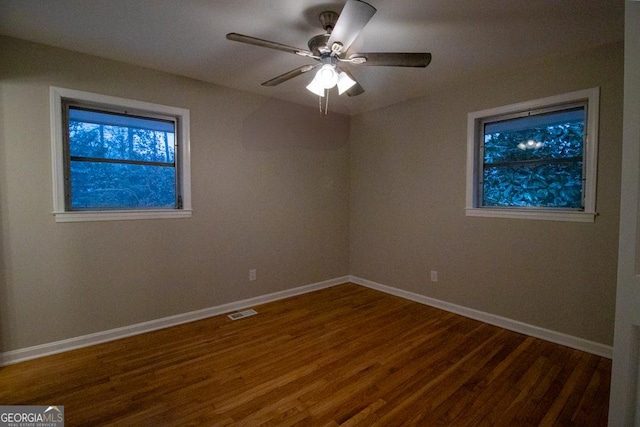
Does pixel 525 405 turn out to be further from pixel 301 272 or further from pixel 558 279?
pixel 301 272

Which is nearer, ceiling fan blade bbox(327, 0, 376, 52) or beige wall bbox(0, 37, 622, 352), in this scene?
ceiling fan blade bbox(327, 0, 376, 52)

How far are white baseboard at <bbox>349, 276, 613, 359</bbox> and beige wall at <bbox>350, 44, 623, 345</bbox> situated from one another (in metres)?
0.06

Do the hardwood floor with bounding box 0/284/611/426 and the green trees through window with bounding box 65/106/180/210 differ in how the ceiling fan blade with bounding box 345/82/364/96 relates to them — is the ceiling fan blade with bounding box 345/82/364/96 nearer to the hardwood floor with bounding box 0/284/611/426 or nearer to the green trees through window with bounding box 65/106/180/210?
the green trees through window with bounding box 65/106/180/210

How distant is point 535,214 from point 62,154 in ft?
13.7

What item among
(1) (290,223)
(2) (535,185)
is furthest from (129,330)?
(2) (535,185)

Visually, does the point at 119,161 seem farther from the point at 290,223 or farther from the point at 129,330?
the point at 290,223

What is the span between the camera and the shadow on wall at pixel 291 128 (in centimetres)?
345

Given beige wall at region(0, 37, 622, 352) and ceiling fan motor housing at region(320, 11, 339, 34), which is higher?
ceiling fan motor housing at region(320, 11, 339, 34)

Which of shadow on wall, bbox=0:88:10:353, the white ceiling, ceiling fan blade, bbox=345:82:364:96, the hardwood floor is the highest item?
the white ceiling

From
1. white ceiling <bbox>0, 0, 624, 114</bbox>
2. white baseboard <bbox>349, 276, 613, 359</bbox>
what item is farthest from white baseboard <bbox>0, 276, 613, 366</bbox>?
white ceiling <bbox>0, 0, 624, 114</bbox>

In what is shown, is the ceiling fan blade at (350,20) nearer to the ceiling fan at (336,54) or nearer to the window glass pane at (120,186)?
the ceiling fan at (336,54)

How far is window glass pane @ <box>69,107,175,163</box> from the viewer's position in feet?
8.29

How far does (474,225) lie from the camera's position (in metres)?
3.09

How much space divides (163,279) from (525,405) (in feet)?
10.2
